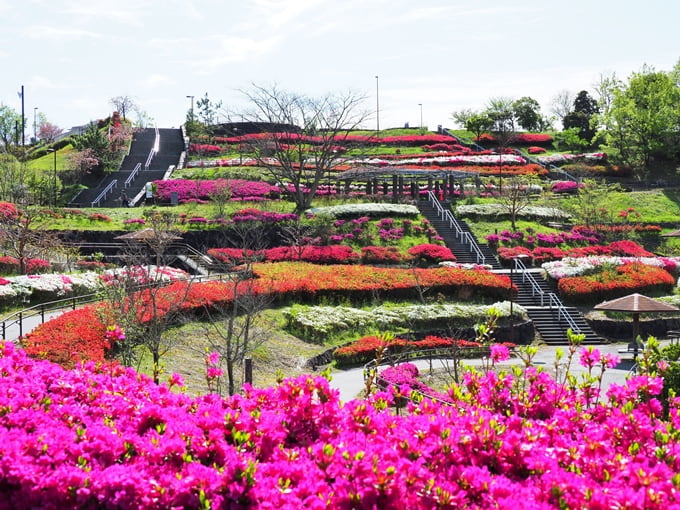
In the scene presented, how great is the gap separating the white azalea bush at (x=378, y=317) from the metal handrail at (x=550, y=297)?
1.84 m

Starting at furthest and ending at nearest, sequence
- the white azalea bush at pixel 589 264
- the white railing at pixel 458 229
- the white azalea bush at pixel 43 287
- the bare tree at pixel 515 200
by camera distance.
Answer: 1. the bare tree at pixel 515 200
2. the white railing at pixel 458 229
3. the white azalea bush at pixel 589 264
4. the white azalea bush at pixel 43 287

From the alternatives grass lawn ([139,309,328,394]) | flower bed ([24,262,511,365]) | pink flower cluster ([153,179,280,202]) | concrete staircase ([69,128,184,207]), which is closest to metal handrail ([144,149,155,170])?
concrete staircase ([69,128,184,207])

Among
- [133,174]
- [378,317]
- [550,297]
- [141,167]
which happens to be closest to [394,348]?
[378,317]

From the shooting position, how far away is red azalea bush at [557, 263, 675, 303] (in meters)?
27.4

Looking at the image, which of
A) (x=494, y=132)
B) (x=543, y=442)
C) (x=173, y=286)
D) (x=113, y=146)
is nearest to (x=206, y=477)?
(x=543, y=442)

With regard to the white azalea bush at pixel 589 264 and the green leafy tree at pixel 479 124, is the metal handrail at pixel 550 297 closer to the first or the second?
the white azalea bush at pixel 589 264

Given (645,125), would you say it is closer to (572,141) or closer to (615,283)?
(572,141)

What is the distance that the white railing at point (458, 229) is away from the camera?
33.2m

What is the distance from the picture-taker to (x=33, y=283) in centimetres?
2188

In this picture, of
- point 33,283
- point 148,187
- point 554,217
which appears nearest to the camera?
point 33,283

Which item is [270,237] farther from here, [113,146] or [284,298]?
[113,146]

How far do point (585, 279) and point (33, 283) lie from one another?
1988 centimetres

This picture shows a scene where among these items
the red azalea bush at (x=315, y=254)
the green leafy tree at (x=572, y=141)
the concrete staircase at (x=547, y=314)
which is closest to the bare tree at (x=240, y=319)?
the red azalea bush at (x=315, y=254)

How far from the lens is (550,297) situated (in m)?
27.5
